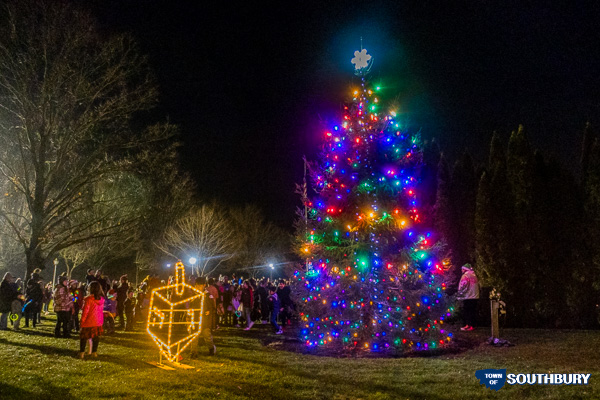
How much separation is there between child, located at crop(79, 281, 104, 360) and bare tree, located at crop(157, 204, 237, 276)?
3198cm

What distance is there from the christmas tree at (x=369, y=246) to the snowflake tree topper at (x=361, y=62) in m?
0.09

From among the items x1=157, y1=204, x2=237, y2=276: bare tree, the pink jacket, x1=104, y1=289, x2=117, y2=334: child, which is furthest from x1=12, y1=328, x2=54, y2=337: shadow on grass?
x1=157, y1=204, x2=237, y2=276: bare tree

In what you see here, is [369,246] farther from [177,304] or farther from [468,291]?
[177,304]

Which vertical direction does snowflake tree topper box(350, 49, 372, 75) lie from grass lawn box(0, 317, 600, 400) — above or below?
above

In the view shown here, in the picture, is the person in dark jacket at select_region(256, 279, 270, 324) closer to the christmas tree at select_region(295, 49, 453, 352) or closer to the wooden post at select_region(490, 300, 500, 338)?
the christmas tree at select_region(295, 49, 453, 352)

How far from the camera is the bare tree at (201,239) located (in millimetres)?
44156

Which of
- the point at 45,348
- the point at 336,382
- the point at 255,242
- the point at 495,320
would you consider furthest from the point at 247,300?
the point at 255,242

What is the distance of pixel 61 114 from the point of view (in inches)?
750

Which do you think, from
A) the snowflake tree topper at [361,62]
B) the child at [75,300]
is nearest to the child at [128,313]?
the child at [75,300]

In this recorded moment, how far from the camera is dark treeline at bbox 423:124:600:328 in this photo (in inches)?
659

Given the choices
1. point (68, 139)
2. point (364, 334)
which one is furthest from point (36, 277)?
point (364, 334)

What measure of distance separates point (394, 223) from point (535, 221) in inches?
307

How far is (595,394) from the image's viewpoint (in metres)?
7.25

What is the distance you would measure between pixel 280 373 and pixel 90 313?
466cm
